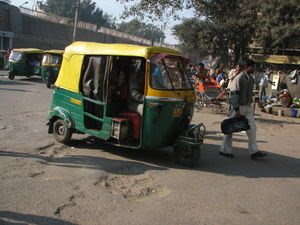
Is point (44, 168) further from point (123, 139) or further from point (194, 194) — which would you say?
point (194, 194)

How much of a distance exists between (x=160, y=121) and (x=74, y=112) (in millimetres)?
1893

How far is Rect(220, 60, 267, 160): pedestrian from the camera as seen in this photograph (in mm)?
6949

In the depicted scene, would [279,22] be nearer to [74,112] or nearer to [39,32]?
[74,112]

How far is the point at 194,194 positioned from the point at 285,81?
49.3 feet

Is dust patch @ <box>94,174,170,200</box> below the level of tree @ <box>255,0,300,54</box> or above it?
below

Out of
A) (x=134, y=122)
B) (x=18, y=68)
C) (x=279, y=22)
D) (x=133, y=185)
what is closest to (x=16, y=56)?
(x=18, y=68)

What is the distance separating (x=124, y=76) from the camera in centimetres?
690

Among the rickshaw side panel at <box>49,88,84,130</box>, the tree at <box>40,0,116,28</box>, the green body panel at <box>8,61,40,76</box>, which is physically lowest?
the rickshaw side panel at <box>49,88,84,130</box>

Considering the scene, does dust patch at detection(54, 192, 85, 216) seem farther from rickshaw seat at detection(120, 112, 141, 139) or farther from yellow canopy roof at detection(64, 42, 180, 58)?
yellow canopy roof at detection(64, 42, 180, 58)

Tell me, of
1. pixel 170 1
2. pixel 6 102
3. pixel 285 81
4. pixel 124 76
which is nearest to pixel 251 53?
pixel 285 81

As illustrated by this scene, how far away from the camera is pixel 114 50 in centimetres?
637

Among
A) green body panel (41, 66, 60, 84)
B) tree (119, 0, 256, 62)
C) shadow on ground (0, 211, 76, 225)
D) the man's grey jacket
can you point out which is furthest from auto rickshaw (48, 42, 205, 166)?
green body panel (41, 66, 60, 84)

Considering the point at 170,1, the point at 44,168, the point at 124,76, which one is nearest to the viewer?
the point at 44,168

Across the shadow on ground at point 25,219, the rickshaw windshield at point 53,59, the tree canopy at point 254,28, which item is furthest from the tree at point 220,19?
the shadow on ground at point 25,219
